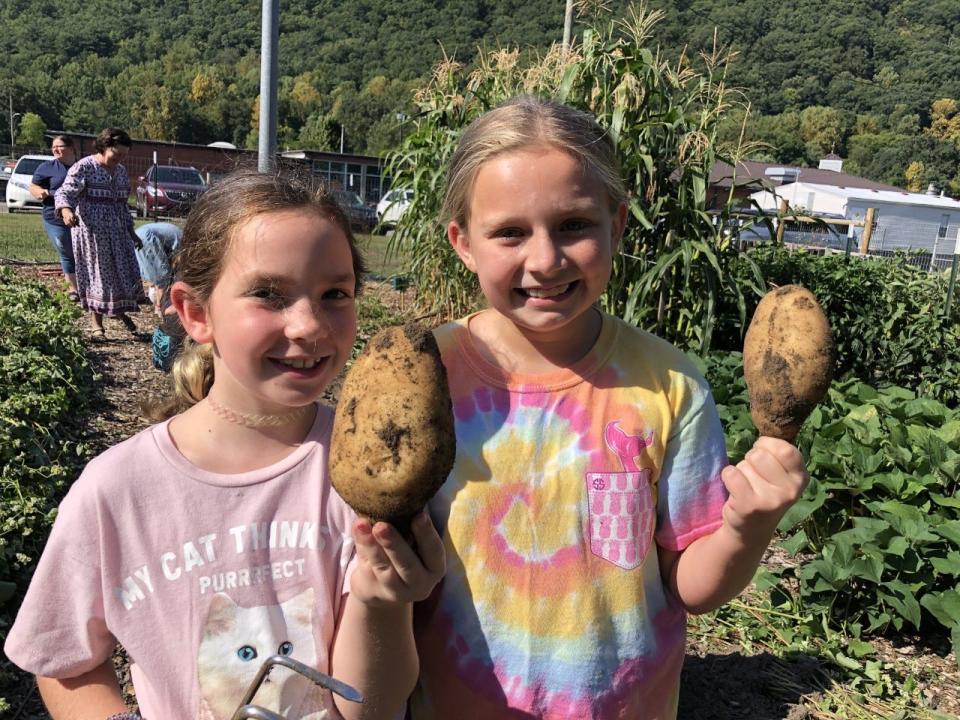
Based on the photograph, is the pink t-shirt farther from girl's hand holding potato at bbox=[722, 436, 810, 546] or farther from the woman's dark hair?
the woman's dark hair

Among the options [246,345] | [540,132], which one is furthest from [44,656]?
[540,132]

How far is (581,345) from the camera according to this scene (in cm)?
139

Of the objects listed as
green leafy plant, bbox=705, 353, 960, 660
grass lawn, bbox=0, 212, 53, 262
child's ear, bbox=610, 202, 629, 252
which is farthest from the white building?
child's ear, bbox=610, 202, 629, 252

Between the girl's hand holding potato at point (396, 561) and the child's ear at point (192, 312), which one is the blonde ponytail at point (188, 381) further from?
the girl's hand holding potato at point (396, 561)

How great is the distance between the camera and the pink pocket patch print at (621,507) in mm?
1270

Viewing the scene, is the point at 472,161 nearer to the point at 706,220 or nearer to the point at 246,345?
the point at 246,345

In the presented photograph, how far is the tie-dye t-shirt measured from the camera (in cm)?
125

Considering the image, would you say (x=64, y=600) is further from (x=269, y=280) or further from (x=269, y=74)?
(x=269, y=74)

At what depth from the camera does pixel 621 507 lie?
4.19ft

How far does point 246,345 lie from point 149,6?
4102 inches

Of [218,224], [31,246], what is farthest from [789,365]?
[31,246]

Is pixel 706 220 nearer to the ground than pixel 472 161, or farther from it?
nearer to the ground

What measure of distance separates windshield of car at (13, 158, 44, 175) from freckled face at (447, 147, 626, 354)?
24023 mm

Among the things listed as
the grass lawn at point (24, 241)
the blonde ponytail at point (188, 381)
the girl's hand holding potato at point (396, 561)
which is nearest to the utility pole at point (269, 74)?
the blonde ponytail at point (188, 381)
